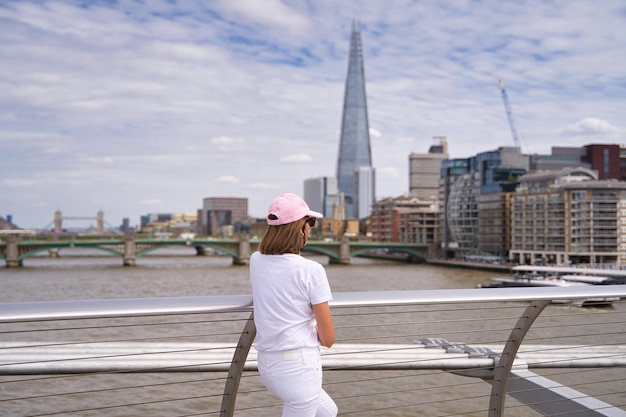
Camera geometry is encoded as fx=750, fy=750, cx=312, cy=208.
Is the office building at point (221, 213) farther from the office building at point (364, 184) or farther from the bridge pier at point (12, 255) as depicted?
the bridge pier at point (12, 255)

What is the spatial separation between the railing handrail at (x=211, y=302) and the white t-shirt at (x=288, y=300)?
6.2 inches

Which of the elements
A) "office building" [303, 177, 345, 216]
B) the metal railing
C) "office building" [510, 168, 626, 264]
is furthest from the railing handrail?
"office building" [303, 177, 345, 216]

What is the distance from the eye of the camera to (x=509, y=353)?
3.06 metres

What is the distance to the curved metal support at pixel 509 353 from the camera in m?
2.97

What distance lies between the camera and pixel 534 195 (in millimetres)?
67938

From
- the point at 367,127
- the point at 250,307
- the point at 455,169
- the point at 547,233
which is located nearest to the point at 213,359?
the point at 250,307

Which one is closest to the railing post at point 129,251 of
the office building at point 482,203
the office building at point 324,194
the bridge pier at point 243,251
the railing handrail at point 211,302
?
the bridge pier at point 243,251

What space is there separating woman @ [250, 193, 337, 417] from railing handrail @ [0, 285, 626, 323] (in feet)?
0.58

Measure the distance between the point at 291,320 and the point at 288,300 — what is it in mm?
64

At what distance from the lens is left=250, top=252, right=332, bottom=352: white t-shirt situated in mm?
2309

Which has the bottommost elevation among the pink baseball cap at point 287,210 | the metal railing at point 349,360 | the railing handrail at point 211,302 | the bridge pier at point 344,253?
the bridge pier at point 344,253

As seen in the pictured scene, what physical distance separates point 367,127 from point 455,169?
78.6 m

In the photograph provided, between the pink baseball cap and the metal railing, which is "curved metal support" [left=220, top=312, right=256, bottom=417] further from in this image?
the pink baseball cap

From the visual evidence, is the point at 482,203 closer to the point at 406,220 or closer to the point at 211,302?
the point at 406,220
